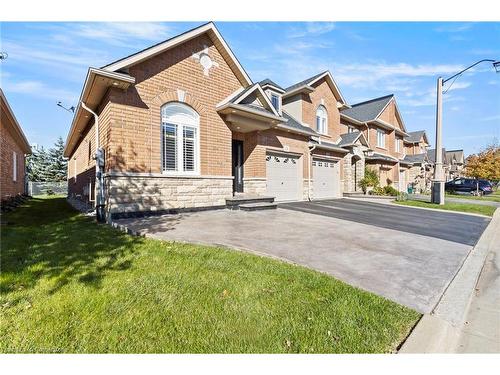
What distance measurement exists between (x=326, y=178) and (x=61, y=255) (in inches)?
666

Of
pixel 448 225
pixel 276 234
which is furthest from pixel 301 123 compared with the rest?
pixel 276 234

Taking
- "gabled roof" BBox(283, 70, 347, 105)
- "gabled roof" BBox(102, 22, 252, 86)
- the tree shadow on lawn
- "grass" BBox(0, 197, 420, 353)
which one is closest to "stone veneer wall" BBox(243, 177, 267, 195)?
"gabled roof" BBox(102, 22, 252, 86)

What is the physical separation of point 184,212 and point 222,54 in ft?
23.4

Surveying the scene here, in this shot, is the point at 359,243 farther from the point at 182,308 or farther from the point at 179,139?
the point at 179,139

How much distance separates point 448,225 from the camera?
9.68 metres

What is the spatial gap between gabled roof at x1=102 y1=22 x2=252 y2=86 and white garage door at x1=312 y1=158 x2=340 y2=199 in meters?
8.40

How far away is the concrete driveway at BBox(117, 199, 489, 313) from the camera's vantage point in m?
4.20

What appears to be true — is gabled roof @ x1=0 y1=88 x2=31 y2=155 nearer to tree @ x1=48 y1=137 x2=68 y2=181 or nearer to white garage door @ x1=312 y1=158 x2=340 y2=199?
white garage door @ x1=312 y1=158 x2=340 y2=199

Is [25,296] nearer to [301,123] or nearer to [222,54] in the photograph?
[222,54]

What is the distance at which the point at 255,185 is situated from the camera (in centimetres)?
1370

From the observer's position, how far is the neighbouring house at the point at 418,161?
33125 mm

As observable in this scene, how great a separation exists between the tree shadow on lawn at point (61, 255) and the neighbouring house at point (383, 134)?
22452 millimetres

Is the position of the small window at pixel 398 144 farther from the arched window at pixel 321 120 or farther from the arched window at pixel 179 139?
the arched window at pixel 179 139

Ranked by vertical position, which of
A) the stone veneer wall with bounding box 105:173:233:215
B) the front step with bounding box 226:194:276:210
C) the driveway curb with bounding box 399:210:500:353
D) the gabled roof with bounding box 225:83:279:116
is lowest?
the driveway curb with bounding box 399:210:500:353
